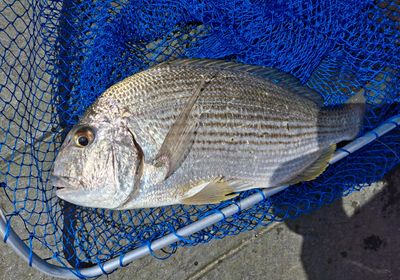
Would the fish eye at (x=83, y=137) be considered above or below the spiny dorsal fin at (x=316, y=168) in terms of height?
above

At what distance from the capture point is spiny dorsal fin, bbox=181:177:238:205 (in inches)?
74.8

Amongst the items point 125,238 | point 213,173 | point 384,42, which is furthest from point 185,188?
point 384,42

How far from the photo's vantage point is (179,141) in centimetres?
181

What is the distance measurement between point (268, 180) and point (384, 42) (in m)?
1.24

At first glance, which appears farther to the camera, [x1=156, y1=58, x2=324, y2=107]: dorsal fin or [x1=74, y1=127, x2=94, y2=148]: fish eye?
[x1=156, y1=58, x2=324, y2=107]: dorsal fin

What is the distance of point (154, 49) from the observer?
2.36 metres

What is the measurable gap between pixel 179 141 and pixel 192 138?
73mm

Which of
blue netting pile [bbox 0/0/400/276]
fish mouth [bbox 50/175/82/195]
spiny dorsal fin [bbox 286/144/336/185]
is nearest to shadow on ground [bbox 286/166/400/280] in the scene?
blue netting pile [bbox 0/0/400/276]

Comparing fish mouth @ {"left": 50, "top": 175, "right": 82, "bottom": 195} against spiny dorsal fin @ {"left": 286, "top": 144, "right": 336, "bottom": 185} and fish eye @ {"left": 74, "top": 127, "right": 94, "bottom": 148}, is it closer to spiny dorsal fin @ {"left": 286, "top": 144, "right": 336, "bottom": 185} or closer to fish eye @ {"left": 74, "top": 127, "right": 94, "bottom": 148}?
fish eye @ {"left": 74, "top": 127, "right": 94, "bottom": 148}

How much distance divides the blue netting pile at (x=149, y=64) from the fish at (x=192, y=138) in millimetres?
323

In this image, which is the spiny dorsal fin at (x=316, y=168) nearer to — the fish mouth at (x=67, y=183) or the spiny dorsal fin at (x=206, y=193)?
the spiny dorsal fin at (x=206, y=193)

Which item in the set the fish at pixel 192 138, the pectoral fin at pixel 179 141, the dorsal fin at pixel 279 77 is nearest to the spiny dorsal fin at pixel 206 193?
the fish at pixel 192 138

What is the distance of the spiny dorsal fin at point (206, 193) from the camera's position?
1899 millimetres

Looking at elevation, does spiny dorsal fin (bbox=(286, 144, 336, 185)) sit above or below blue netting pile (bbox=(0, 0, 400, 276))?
below
